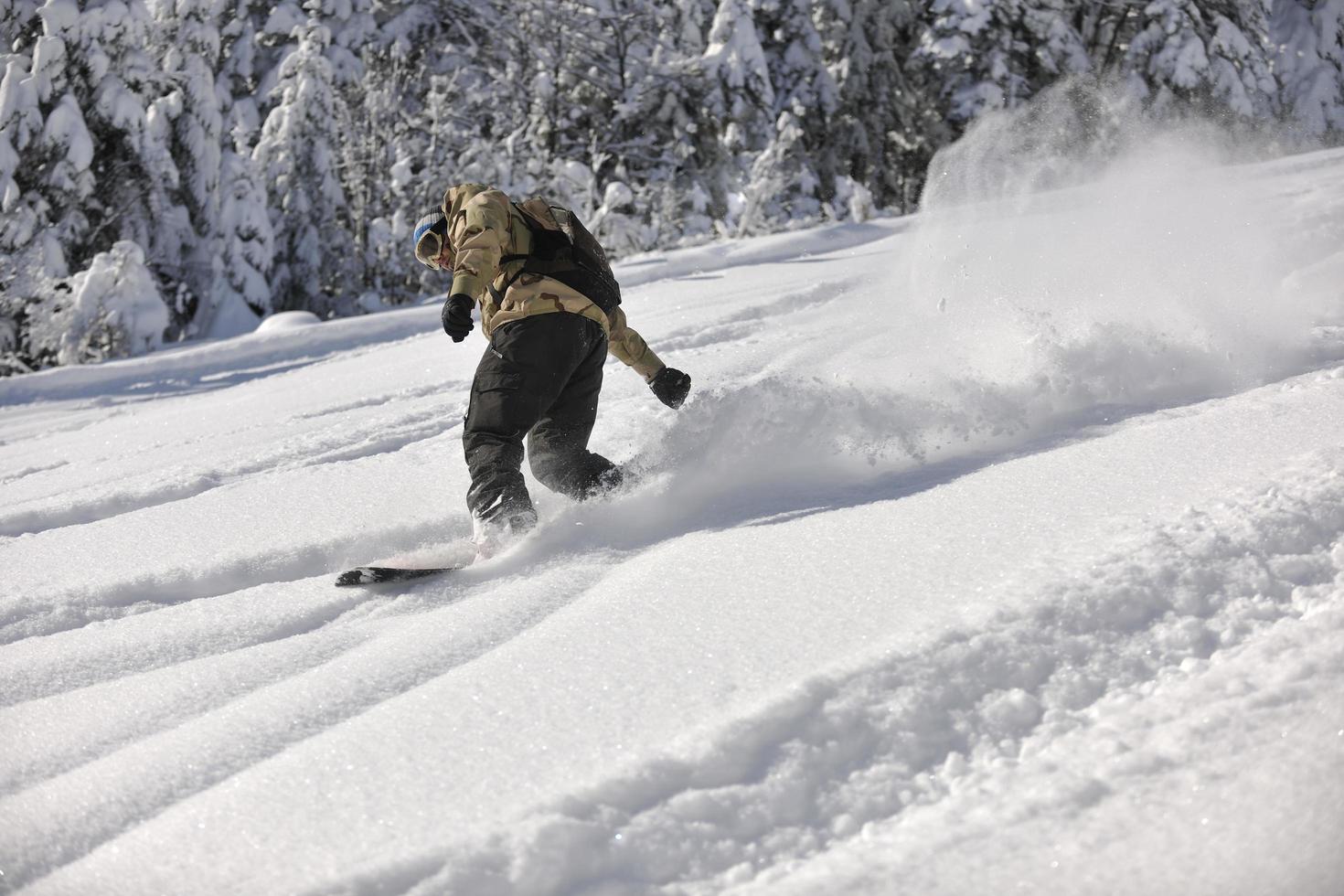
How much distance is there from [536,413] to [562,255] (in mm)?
525

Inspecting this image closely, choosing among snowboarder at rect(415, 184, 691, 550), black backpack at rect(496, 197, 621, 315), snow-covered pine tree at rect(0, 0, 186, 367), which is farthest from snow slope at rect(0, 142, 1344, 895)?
snow-covered pine tree at rect(0, 0, 186, 367)

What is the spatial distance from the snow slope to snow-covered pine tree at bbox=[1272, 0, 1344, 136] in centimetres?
2157

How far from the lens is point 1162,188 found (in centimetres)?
765

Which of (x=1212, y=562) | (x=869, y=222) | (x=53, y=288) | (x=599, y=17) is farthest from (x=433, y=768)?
(x=599, y=17)

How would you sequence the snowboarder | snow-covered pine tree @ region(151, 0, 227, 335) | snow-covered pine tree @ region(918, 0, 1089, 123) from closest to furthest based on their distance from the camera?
the snowboarder < snow-covered pine tree @ region(151, 0, 227, 335) < snow-covered pine tree @ region(918, 0, 1089, 123)

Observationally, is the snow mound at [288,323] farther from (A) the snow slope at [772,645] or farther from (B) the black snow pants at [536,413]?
(B) the black snow pants at [536,413]

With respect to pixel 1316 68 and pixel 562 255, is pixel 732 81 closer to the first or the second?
pixel 1316 68

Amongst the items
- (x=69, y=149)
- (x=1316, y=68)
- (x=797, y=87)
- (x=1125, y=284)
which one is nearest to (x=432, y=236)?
(x=1125, y=284)

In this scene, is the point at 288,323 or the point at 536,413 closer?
the point at 536,413

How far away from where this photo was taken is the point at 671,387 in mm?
3830

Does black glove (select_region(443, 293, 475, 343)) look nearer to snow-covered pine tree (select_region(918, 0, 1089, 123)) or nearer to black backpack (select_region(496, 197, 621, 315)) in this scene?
black backpack (select_region(496, 197, 621, 315))

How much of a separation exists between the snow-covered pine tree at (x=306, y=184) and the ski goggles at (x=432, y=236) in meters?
14.0

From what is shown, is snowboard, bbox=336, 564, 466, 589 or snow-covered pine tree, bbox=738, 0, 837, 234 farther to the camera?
snow-covered pine tree, bbox=738, 0, 837, 234

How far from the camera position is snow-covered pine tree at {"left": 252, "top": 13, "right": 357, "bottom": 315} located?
16.3m
